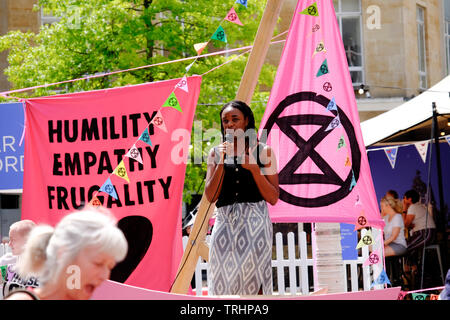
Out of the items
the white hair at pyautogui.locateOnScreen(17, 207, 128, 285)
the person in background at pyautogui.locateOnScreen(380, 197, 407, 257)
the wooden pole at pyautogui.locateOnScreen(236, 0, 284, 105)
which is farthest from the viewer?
the person in background at pyautogui.locateOnScreen(380, 197, 407, 257)

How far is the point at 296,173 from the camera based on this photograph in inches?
254

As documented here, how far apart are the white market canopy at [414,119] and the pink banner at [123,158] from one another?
4.49m

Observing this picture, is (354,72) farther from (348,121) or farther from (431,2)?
(348,121)

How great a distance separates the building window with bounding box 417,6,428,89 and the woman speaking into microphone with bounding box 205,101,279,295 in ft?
A: 68.7

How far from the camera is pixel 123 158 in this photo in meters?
6.51

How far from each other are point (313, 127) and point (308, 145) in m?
0.15

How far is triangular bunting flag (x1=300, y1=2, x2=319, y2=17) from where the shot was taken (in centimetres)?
651

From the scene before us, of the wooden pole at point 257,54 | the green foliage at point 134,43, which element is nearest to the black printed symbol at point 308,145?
the wooden pole at point 257,54

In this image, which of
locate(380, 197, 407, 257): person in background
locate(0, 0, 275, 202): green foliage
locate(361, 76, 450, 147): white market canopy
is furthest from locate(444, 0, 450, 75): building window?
locate(380, 197, 407, 257): person in background

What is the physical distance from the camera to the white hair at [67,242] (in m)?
2.59

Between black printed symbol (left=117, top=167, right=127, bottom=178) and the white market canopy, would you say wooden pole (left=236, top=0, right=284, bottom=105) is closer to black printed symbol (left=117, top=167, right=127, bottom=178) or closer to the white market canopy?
black printed symbol (left=117, top=167, right=127, bottom=178)

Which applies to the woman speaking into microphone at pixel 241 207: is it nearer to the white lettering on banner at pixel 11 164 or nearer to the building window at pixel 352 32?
the white lettering on banner at pixel 11 164

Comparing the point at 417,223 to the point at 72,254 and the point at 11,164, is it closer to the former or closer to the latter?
the point at 11,164

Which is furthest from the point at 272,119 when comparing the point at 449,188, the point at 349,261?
the point at 449,188
